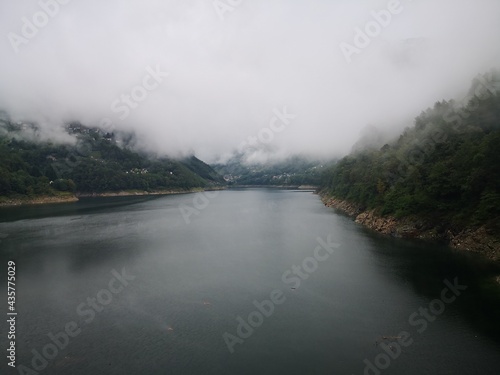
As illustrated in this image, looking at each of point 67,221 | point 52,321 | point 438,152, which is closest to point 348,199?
point 438,152

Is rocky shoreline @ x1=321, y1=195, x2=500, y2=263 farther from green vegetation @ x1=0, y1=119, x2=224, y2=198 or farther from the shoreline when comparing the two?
green vegetation @ x1=0, y1=119, x2=224, y2=198

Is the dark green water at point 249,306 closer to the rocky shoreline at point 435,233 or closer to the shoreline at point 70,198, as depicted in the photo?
the rocky shoreline at point 435,233
